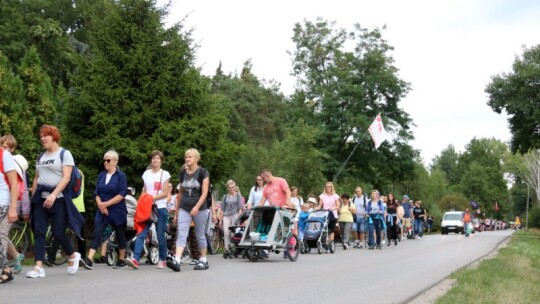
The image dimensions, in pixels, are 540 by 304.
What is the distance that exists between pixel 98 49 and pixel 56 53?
90.1ft

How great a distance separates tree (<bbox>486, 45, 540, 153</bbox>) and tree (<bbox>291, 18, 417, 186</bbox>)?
11.5 m

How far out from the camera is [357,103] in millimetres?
54031

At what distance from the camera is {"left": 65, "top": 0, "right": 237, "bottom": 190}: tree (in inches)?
760

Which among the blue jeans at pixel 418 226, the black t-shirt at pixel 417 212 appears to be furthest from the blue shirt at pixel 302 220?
the black t-shirt at pixel 417 212

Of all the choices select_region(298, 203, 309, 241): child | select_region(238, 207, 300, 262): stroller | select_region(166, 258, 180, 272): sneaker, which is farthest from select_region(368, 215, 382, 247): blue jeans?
select_region(166, 258, 180, 272): sneaker

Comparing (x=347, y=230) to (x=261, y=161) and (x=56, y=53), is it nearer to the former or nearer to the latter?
(x=261, y=161)

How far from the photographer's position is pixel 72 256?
11.2m

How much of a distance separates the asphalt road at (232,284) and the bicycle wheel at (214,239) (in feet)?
13.7

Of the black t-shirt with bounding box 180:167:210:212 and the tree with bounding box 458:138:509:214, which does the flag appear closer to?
the black t-shirt with bounding box 180:167:210:212

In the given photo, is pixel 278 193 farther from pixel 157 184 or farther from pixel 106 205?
pixel 106 205

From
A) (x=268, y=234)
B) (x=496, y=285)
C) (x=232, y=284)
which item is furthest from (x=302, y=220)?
(x=232, y=284)

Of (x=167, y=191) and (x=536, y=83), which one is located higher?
(x=536, y=83)

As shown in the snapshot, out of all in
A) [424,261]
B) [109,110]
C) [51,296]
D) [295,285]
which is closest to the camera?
[51,296]

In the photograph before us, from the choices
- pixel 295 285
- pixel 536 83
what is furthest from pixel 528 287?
pixel 536 83
